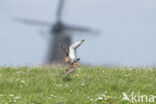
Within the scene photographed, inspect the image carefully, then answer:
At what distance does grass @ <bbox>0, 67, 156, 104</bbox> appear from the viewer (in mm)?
12773

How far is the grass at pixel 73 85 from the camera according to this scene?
1277cm

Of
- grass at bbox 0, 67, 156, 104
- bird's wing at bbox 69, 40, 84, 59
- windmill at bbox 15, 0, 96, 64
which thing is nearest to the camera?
grass at bbox 0, 67, 156, 104

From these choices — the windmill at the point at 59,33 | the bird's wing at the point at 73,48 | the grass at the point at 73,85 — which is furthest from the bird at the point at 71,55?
the windmill at the point at 59,33

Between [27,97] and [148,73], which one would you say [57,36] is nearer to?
[148,73]

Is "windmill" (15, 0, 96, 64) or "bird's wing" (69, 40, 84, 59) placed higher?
"windmill" (15, 0, 96, 64)

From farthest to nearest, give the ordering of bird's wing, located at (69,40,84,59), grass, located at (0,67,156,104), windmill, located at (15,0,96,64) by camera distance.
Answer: windmill, located at (15,0,96,64) → bird's wing, located at (69,40,84,59) → grass, located at (0,67,156,104)

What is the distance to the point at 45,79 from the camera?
15.3 meters

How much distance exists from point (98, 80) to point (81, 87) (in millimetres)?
1149

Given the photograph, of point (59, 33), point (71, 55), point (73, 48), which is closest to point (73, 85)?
point (71, 55)

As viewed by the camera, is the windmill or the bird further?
the windmill

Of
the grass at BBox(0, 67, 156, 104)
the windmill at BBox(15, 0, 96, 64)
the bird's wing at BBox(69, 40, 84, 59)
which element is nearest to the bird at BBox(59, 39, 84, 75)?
the bird's wing at BBox(69, 40, 84, 59)

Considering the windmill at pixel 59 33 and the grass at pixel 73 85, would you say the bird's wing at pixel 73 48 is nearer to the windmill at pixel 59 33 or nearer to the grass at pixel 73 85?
the grass at pixel 73 85

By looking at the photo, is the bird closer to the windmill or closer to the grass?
the grass

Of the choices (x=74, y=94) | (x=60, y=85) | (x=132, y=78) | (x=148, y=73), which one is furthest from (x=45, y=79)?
(x=148, y=73)
